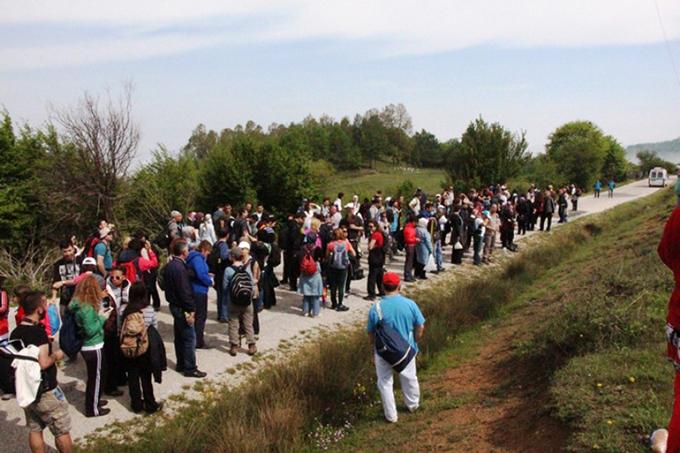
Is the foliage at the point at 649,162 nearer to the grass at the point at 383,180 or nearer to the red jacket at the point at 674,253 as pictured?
the grass at the point at 383,180

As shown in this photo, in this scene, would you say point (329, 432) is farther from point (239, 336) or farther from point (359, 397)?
point (239, 336)

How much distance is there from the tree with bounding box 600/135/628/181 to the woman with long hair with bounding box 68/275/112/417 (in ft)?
223

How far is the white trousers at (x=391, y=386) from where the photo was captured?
562 cm

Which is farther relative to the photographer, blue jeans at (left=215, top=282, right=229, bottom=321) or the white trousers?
blue jeans at (left=215, top=282, right=229, bottom=321)

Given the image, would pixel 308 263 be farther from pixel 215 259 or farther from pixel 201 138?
pixel 201 138

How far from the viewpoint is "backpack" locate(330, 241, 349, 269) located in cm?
979

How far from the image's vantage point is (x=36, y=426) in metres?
4.59

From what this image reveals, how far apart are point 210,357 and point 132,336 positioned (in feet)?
7.26

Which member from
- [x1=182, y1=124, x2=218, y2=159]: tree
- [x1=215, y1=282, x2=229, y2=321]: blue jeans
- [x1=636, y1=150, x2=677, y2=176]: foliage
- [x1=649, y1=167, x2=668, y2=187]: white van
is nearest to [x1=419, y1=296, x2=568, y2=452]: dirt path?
[x1=215, y1=282, x2=229, y2=321]: blue jeans

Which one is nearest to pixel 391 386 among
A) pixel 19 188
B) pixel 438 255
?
pixel 438 255

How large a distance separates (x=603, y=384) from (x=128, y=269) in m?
6.25

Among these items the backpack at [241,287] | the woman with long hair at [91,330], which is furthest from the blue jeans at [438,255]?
the woman with long hair at [91,330]

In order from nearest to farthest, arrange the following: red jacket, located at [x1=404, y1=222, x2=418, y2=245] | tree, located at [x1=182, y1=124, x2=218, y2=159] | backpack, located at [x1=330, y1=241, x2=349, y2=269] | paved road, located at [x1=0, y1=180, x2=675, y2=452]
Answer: paved road, located at [x1=0, y1=180, x2=675, y2=452]
backpack, located at [x1=330, y1=241, x2=349, y2=269]
red jacket, located at [x1=404, y1=222, x2=418, y2=245]
tree, located at [x1=182, y1=124, x2=218, y2=159]

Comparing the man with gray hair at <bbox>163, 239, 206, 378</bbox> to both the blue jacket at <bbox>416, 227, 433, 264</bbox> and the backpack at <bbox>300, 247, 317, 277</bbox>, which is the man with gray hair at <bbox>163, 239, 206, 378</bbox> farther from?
the blue jacket at <bbox>416, 227, 433, 264</bbox>
